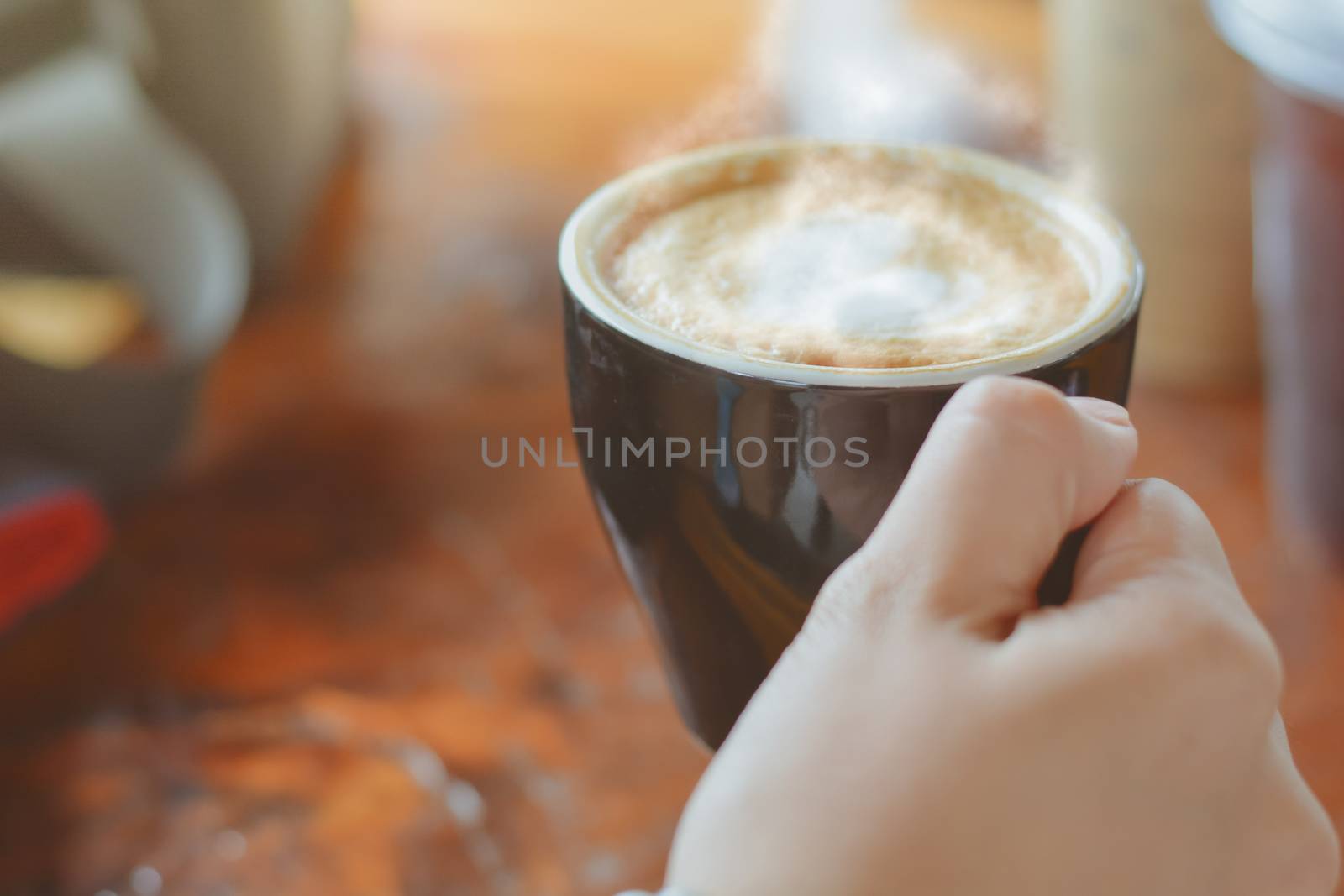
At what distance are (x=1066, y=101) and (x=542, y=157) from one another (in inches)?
28.5

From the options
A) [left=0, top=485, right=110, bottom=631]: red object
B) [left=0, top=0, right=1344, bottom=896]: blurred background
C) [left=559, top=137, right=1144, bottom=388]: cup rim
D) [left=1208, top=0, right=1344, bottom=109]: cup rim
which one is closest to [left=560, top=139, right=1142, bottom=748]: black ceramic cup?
[left=559, top=137, right=1144, bottom=388]: cup rim

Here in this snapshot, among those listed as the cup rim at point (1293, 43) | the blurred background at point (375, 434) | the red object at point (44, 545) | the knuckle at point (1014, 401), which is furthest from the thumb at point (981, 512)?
the red object at point (44, 545)

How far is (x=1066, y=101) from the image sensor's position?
121cm

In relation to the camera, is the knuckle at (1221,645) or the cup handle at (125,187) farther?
the cup handle at (125,187)

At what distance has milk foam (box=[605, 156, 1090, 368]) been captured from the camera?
1.11 ft

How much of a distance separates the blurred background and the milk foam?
0.26 ft

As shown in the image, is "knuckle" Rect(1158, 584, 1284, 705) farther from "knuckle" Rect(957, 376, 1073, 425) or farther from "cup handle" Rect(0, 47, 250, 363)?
"cup handle" Rect(0, 47, 250, 363)

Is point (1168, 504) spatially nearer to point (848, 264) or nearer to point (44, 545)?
point (848, 264)

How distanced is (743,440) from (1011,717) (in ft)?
0.38

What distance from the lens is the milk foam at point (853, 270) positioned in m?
0.34

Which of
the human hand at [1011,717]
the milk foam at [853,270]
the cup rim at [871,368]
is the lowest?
the human hand at [1011,717]

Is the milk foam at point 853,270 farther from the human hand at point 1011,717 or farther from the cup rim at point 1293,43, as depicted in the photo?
the cup rim at point 1293,43

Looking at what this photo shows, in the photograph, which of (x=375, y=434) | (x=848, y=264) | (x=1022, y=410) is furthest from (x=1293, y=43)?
(x=375, y=434)

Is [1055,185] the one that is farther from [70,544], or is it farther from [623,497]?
[70,544]
